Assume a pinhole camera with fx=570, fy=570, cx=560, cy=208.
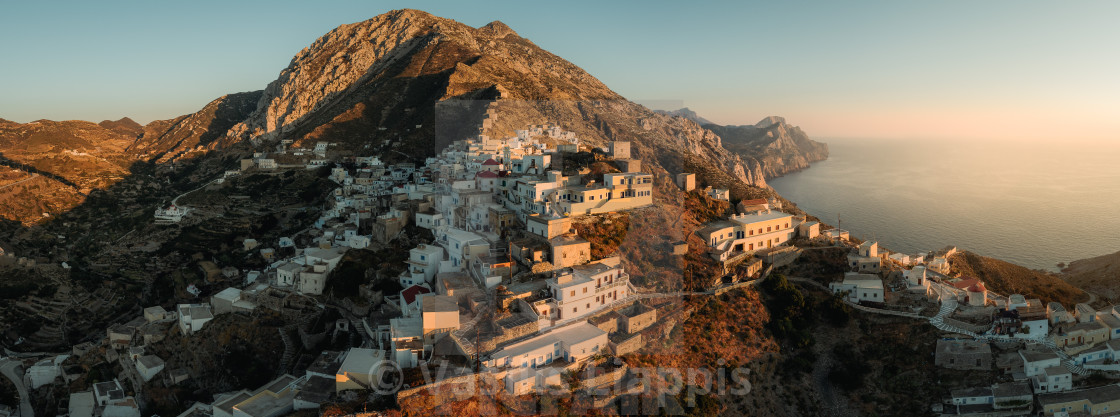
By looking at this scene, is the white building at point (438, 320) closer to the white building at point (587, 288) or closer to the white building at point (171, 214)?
the white building at point (587, 288)

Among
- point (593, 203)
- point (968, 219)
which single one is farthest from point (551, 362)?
point (968, 219)

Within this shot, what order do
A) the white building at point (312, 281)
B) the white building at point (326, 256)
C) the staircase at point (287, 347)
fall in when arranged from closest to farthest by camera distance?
the staircase at point (287, 347) < the white building at point (312, 281) < the white building at point (326, 256)

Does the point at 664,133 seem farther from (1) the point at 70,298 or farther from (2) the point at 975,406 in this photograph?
(1) the point at 70,298

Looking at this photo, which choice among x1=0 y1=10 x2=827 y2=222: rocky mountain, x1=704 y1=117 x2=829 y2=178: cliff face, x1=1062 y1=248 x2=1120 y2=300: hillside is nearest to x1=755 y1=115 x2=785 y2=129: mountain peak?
x1=704 y1=117 x2=829 y2=178: cliff face

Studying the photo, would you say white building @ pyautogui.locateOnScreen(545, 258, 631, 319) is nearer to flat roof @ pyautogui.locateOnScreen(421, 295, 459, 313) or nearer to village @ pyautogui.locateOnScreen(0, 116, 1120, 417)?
village @ pyautogui.locateOnScreen(0, 116, 1120, 417)

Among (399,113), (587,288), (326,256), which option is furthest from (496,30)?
(587,288)

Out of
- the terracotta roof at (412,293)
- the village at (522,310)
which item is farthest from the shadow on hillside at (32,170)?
the terracotta roof at (412,293)

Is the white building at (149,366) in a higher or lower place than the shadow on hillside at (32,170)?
lower
